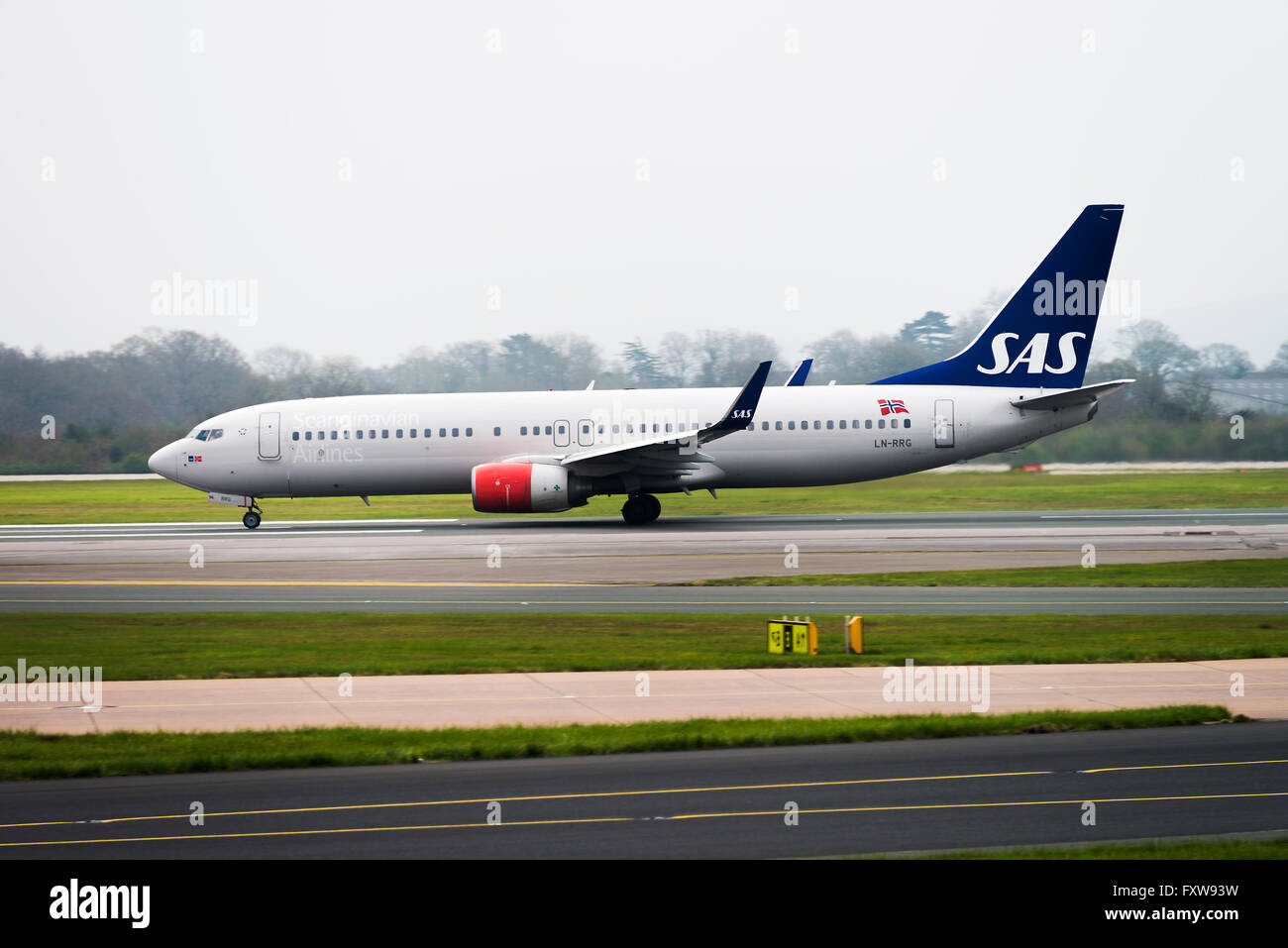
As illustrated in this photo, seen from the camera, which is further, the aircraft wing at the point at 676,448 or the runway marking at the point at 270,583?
the aircraft wing at the point at 676,448

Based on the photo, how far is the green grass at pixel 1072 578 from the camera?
25906 mm

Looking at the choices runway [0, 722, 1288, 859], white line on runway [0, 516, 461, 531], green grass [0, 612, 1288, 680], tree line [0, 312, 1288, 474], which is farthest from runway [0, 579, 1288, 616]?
tree line [0, 312, 1288, 474]

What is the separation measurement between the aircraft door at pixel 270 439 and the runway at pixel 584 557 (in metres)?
2.52

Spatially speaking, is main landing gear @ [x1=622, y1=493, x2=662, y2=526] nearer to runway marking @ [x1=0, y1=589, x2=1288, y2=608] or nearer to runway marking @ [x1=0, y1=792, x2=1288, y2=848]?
runway marking @ [x1=0, y1=589, x2=1288, y2=608]

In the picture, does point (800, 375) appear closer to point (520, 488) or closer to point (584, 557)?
point (520, 488)

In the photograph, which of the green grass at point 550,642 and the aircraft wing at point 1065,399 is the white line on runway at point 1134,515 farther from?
the green grass at point 550,642

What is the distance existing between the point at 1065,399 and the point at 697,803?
31461mm

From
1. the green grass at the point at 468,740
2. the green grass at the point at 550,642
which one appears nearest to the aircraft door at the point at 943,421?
the green grass at the point at 550,642

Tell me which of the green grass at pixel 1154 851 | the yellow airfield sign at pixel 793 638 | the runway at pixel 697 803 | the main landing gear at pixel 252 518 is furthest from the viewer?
the main landing gear at pixel 252 518
